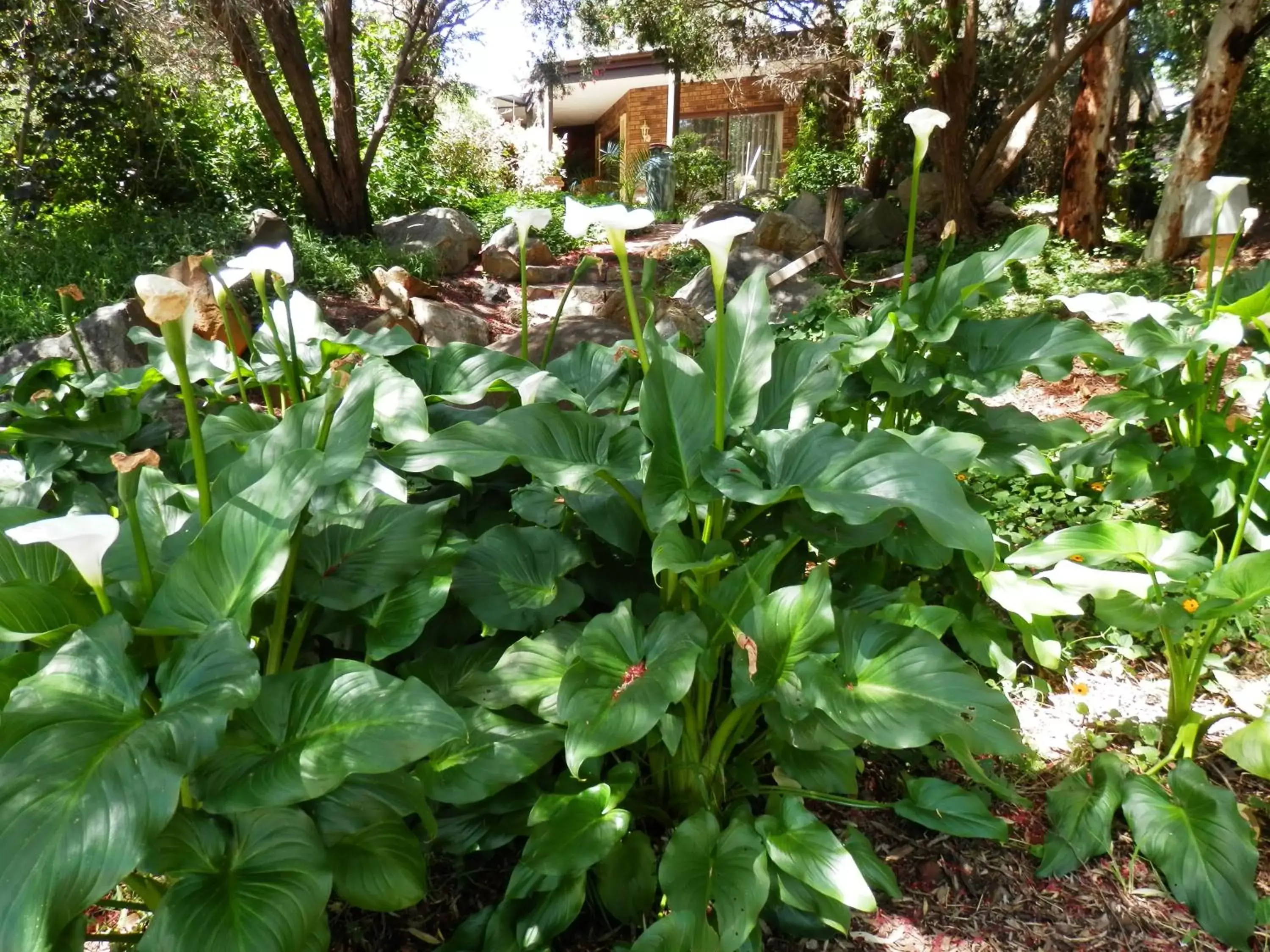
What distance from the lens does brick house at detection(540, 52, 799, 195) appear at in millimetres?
14109

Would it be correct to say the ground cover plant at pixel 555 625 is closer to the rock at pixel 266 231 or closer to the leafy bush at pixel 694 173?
the rock at pixel 266 231

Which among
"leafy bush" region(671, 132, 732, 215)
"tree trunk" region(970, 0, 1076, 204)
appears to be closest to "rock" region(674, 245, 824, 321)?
"tree trunk" region(970, 0, 1076, 204)

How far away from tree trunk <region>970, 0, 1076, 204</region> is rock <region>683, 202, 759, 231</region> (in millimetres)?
2449

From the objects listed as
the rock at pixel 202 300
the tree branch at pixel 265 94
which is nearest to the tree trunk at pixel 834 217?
the tree branch at pixel 265 94

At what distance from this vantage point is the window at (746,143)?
14.5 metres

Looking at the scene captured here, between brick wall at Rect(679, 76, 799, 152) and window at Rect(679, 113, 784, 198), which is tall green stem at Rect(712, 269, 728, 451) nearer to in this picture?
brick wall at Rect(679, 76, 799, 152)

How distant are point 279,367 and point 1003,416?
179 cm

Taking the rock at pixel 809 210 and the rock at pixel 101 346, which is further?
the rock at pixel 809 210

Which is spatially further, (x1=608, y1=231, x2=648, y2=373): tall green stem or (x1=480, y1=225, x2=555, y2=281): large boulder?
(x1=480, y1=225, x2=555, y2=281): large boulder

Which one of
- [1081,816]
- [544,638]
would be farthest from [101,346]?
[1081,816]

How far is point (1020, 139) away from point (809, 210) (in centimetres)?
245

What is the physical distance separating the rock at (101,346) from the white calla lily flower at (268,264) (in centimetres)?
376

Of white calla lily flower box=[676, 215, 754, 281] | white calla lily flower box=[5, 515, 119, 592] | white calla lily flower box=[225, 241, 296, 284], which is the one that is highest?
white calla lily flower box=[676, 215, 754, 281]

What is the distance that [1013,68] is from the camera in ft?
30.6
